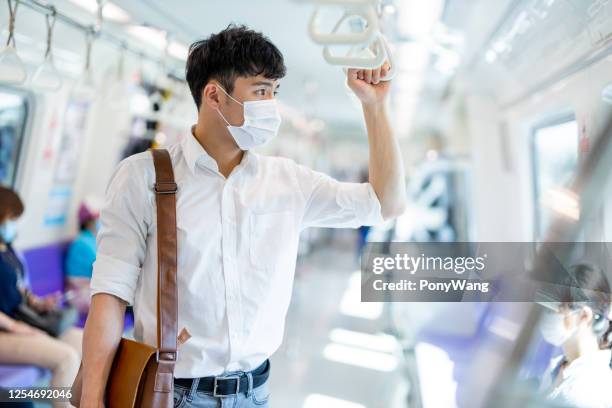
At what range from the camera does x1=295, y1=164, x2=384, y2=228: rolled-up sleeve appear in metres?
1.62

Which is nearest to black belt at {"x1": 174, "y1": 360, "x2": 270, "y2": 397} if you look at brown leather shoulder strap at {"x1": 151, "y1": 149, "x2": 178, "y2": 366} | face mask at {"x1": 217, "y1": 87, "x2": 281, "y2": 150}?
brown leather shoulder strap at {"x1": 151, "y1": 149, "x2": 178, "y2": 366}

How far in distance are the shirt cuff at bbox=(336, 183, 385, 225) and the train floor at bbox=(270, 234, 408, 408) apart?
3.28 feet

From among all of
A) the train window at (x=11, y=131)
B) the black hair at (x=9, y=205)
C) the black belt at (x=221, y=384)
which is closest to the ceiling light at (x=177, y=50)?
the black hair at (x=9, y=205)

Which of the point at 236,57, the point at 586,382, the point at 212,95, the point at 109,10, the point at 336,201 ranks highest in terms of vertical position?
the point at 109,10

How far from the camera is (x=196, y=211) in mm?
1471

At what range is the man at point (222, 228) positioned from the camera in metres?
1.38

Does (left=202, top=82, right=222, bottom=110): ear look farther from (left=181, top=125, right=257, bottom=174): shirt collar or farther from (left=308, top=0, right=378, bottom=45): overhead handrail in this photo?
(left=308, top=0, right=378, bottom=45): overhead handrail

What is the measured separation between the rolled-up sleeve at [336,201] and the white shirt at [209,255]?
0.06ft

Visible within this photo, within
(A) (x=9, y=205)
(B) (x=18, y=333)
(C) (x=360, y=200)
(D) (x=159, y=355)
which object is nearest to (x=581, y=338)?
(C) (x=360, y=200)

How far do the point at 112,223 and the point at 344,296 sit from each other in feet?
20.3

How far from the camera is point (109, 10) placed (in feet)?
8.02

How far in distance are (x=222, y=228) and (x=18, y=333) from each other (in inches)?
93.6

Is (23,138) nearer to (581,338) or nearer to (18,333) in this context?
(18,333)

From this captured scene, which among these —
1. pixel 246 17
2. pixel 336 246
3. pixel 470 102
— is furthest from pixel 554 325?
pixel 336 246
